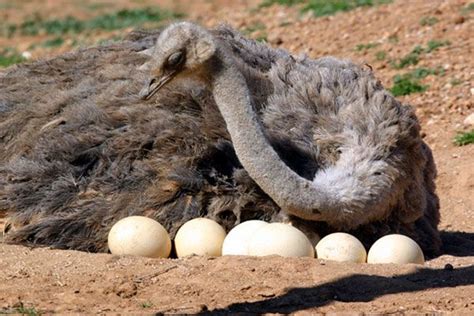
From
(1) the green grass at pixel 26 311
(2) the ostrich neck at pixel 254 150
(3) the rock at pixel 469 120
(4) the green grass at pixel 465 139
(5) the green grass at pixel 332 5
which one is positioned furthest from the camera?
(5) the green grass at pixel 332 5

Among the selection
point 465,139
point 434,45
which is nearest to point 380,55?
point 434,45

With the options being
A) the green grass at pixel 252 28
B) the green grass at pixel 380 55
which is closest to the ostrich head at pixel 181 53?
the green grass at pixel 380 55

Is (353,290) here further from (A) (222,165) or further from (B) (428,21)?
(B) (428,21)

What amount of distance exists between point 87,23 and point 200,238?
424 inches

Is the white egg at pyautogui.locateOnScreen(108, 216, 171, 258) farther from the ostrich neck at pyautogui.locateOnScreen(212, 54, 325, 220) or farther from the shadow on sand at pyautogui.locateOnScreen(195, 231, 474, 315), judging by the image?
the shadow on sand at pyautogui.locateOnScreen(195, 231, 474, 315)

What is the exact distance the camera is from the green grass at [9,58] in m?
13.6

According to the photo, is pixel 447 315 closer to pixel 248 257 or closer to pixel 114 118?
pixel 248 257

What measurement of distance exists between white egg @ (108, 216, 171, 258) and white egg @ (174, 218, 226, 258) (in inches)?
3.1

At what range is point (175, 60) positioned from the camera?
646cm

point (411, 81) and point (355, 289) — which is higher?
point (355, 289)

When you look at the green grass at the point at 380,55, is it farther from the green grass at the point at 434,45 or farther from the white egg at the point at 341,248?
the white egg at the point at 341,248

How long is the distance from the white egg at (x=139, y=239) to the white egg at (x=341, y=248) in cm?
80

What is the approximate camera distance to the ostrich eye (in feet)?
21.1

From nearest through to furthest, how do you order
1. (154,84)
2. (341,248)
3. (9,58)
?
(154,84) → (341,248) → (9,58)
